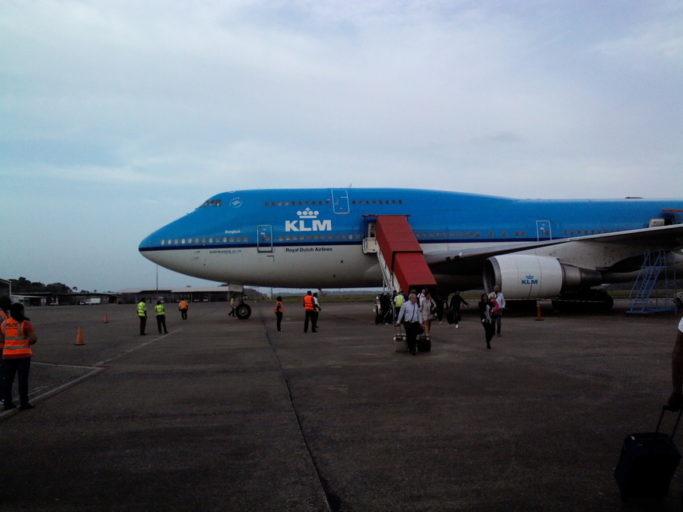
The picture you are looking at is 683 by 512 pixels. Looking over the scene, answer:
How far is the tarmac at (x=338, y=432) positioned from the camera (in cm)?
374

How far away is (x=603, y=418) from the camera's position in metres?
5.48

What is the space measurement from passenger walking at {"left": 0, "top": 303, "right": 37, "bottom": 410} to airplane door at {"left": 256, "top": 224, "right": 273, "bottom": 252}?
14.1 metres

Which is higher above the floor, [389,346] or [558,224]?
[558,224]

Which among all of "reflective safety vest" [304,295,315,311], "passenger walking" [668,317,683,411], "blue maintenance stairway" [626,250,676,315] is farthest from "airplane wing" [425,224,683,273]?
"passenger walking" [668,317,683,411]

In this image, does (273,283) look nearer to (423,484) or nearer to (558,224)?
(558,224)

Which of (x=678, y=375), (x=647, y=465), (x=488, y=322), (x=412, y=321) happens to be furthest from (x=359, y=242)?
(x=647, y=465)

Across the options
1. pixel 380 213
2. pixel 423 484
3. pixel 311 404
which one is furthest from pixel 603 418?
pixel 380 213

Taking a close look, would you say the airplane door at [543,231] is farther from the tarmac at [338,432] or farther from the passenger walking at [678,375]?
the passenger walking at [678,375]

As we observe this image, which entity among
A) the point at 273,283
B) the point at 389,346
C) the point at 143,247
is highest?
the point at 143,247

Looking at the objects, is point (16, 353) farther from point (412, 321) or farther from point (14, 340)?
point (412, 321)

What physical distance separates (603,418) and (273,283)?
1690 centimetres

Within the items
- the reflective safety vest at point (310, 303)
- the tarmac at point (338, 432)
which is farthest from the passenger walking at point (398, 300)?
→ the tarmac at point (338, 432)

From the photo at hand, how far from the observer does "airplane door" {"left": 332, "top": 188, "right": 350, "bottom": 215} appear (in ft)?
70.7

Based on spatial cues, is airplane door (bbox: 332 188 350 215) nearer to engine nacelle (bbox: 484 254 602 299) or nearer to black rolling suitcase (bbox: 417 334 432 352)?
engine nacelle (bbox: 484 254 602 299)
